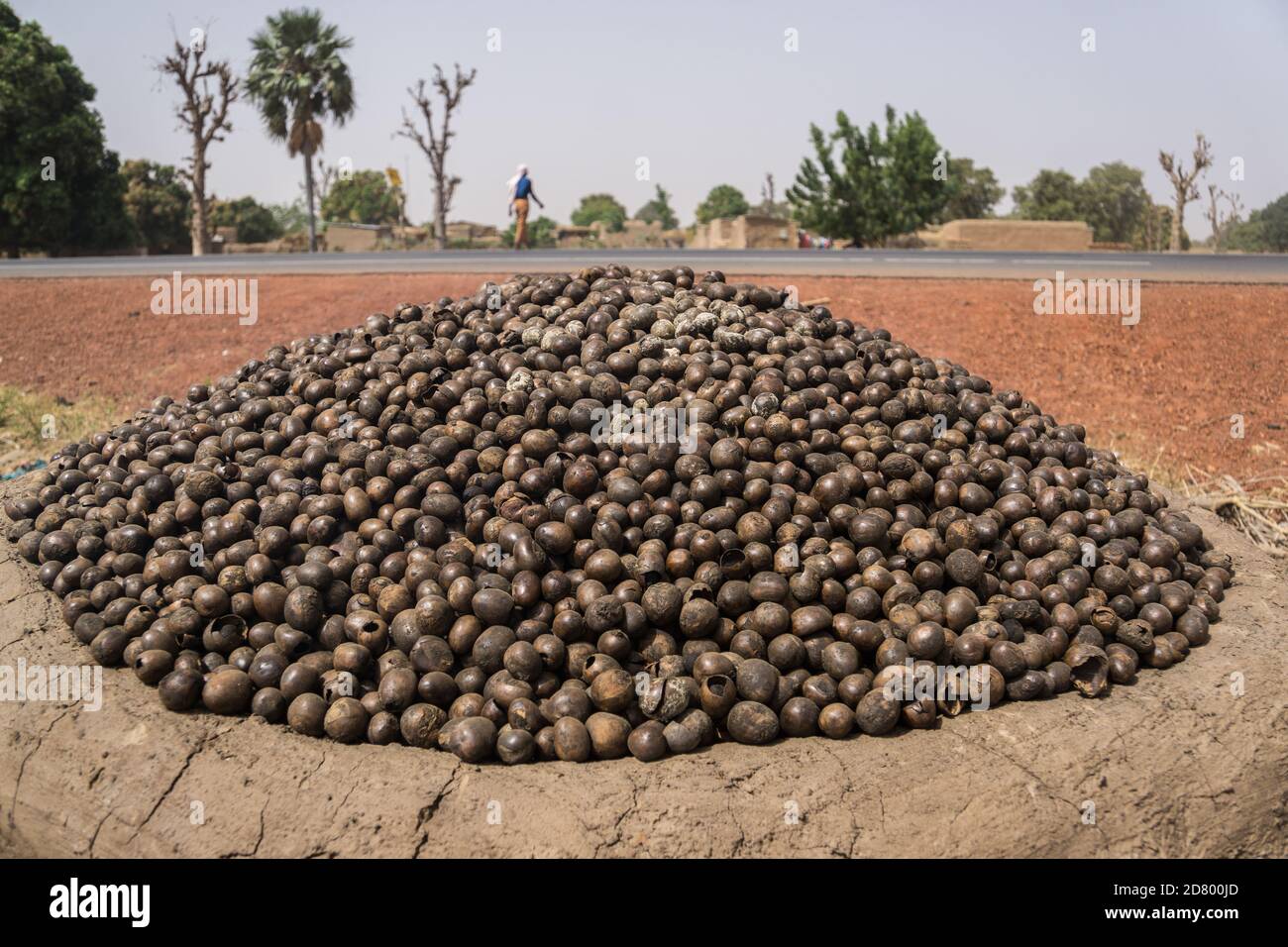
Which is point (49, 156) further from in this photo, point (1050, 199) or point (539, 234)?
point (1050, 199)

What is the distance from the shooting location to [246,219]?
156 ft

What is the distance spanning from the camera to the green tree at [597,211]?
6594 centimetres

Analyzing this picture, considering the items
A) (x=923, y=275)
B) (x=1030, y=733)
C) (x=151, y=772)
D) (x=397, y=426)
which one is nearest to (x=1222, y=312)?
(x=923, y=275)

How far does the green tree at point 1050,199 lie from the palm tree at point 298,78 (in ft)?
104

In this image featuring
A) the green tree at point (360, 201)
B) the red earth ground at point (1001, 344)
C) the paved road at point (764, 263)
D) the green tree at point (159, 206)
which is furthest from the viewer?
the green tree at point (360, 201)

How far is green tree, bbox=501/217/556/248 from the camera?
43537mm

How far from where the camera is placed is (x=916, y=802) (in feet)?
11.4

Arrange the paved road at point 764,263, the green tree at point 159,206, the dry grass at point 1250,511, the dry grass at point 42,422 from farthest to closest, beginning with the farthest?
the green tree at point 159,206 < the paved road at point 764,263 < the dry grass at point 42,422 < the dry grass at point 1250,511

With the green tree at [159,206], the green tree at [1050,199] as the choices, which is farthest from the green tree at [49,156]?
the green tree at [1050,199]

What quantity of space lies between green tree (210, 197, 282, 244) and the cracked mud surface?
151 feet

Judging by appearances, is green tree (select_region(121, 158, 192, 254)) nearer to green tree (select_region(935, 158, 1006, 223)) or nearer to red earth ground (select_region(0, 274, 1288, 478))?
red earth ground (select_region(0, 274, 1288, 478))

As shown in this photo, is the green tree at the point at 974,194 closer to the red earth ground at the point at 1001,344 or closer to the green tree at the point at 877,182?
the green tree at the point at 877,182
